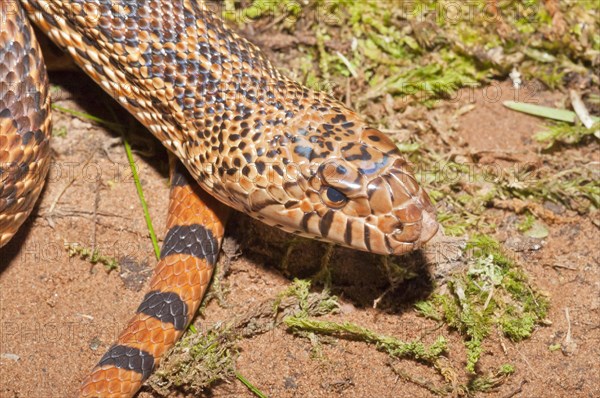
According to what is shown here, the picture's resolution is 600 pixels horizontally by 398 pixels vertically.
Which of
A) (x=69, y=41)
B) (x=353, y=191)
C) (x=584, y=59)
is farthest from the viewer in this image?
(x=584, y=59)

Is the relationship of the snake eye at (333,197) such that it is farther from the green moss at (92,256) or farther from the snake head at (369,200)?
the green moss at (92,256)

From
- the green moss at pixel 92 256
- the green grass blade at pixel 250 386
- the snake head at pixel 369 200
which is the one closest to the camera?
the snake head at pixel 369 200

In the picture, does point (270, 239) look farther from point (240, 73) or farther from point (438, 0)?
point (438, 0)

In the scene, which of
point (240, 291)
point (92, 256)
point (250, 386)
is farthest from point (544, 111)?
point (92, 256)

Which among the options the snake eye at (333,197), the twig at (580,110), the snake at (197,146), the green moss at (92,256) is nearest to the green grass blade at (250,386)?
the snake at (197,146)

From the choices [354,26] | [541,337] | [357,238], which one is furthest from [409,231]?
[354,26]

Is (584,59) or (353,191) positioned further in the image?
(584,59)

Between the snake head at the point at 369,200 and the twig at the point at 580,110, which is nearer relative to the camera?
the snake head at the point at 369,200
